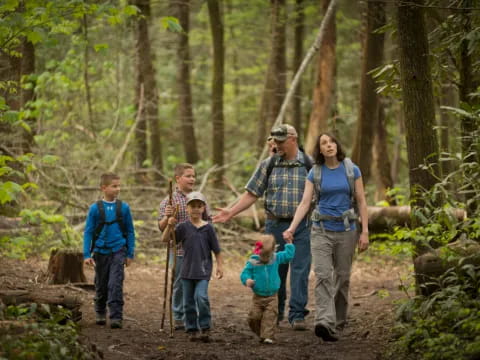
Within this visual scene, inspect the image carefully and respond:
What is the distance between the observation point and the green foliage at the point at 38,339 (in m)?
4.92

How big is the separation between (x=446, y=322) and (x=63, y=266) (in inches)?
255

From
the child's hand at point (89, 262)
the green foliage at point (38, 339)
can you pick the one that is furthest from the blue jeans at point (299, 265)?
the green foliage at point (38, 339)

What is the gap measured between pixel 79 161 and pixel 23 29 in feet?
21.2

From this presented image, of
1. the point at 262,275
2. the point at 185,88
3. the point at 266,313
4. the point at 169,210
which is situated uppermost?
the point at 185,88

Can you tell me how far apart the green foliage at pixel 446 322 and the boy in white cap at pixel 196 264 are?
216cm

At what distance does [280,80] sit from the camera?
67.1ft

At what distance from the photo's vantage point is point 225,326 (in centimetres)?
894

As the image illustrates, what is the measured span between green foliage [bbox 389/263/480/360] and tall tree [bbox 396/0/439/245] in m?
1.10

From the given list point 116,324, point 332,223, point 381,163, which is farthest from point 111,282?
point 381,163

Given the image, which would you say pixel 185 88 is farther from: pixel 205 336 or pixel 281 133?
pixel 205 336

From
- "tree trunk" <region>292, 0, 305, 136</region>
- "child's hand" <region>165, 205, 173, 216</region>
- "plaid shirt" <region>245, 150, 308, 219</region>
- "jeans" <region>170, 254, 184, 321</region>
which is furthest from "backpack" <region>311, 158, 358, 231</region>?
"tree trunk" <region>292, 0, 305, 136</region>

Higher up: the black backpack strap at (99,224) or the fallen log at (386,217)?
the fallen log at (386,217)

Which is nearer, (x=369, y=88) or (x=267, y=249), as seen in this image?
(x=267, y=249)

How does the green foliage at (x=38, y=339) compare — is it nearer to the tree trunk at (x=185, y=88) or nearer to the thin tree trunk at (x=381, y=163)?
the thin tree trunk at (x=381, y=163)
